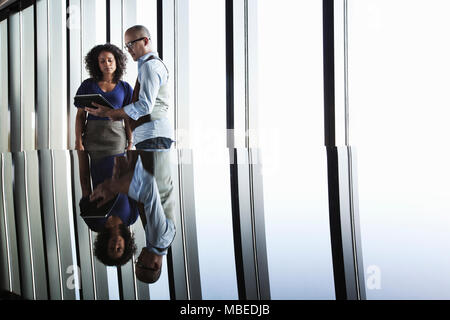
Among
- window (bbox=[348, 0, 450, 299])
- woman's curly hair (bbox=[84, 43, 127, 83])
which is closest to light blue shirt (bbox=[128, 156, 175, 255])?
window (bbox=[348, 0, 450, 299])

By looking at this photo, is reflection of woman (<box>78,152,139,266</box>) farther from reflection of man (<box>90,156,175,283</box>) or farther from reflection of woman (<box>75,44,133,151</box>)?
reflection of woman (<box>75,44,133,151</box>)

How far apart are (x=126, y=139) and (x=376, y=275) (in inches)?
189

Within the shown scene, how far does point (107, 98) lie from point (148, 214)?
15.3 feet

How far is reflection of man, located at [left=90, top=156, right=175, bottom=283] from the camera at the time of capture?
1586 millimetres

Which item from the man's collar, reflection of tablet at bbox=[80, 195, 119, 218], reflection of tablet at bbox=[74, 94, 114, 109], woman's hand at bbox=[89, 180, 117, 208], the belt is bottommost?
reflection of tablet at bbox=[80, 195, 119, 218]

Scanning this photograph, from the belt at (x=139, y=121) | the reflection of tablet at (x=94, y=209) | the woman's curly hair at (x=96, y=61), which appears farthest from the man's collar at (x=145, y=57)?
the reflection of tablet at (x=94, y=209)

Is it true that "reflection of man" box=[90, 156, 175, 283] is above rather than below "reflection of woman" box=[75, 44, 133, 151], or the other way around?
below

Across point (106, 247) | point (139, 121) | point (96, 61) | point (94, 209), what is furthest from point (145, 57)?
point (106, 247)

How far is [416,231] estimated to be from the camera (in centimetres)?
239

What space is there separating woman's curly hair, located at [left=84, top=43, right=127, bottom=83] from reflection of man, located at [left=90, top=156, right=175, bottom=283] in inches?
145

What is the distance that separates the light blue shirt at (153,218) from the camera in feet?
5.75

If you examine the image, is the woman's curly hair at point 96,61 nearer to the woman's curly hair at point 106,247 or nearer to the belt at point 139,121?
the belt at point 139,121

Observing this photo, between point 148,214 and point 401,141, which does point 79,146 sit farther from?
point 401,141

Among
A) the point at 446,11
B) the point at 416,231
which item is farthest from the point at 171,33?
the point at 416,231
